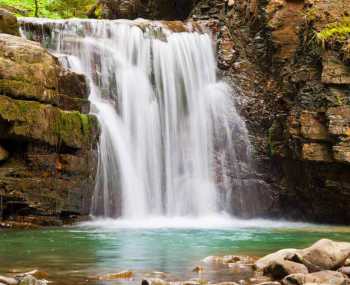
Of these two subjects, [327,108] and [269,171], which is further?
[269,171]

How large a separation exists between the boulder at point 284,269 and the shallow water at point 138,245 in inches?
30.6

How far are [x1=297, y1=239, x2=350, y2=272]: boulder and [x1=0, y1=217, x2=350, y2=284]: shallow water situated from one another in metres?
1.25

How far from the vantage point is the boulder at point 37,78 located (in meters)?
15.7

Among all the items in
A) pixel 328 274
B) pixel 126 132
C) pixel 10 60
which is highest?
pixel 10 60

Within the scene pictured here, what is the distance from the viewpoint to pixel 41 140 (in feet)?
52.3

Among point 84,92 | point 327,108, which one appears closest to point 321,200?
point 327,108

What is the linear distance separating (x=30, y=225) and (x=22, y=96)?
3396 mm

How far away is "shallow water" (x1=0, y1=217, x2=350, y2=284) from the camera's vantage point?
8953 millimetres

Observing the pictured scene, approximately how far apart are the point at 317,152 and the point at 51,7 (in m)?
21.0

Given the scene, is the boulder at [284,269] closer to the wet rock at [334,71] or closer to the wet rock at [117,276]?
the wet rock at [117,276]

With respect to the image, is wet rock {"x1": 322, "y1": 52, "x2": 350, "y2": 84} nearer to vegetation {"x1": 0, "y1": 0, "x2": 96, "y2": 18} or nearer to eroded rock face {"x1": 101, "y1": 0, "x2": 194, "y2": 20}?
eroded rock face {"x1": 101, "y1": 0, "x2": 194, "y2": 20}

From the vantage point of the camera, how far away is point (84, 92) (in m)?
17.5

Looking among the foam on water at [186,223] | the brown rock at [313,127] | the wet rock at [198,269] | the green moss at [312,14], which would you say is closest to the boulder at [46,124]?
the foam on water at [186,223]

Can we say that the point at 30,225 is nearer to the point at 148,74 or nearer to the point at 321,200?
the point at 148,74
